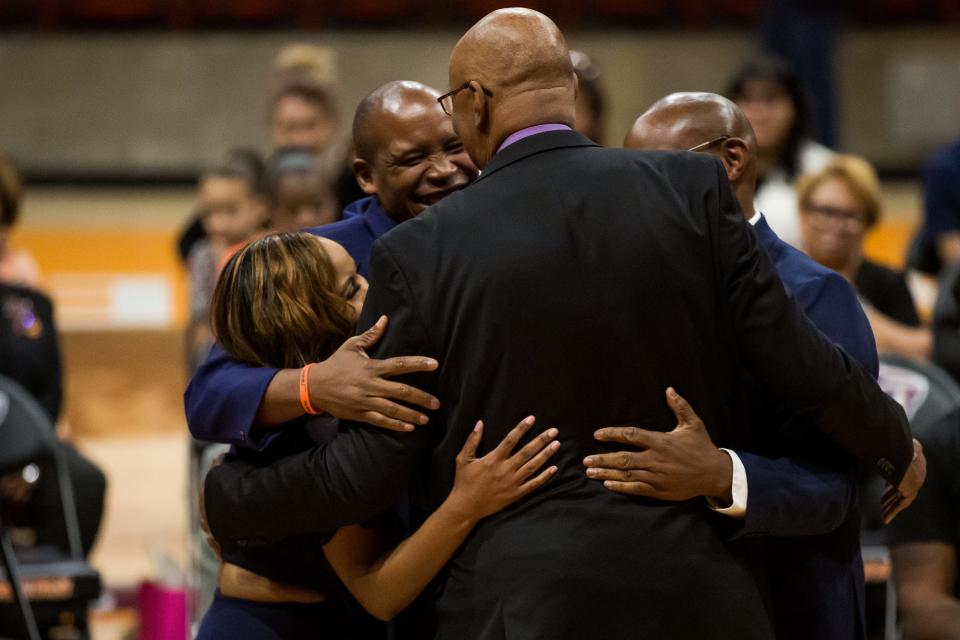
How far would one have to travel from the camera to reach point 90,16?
41.1 feet

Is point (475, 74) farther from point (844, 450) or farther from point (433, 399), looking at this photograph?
point (844, 450)

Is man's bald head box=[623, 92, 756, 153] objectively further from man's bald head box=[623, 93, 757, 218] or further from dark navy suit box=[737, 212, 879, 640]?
dark navy suit box=[737, 212, 879, 640]

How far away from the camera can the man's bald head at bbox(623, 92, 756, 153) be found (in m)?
2.72

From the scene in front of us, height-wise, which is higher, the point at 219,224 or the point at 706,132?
the point at 706,132

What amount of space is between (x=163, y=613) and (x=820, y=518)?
2.88 metres

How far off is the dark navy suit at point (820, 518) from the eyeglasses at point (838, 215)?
2.40 metres

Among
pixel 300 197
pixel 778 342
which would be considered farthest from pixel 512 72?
pixel 300 197

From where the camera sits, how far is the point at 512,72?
7.95 ft

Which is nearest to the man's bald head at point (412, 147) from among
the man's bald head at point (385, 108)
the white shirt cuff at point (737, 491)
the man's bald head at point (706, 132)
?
the man's bald head at point (385, 108)

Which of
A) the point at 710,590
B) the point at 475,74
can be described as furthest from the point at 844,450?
the point at 475,74

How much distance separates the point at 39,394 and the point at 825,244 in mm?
3060

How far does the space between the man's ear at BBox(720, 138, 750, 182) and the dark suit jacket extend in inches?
13.4

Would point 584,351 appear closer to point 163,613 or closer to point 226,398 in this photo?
point 226,398

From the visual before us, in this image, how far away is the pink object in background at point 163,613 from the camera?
15.7 ft
